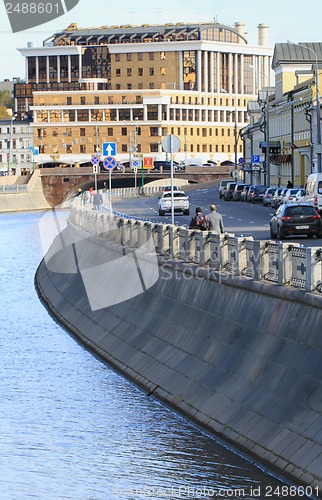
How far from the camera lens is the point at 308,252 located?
20.0 m

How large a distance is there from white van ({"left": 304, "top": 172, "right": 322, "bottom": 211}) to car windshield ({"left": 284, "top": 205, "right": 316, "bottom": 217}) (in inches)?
511

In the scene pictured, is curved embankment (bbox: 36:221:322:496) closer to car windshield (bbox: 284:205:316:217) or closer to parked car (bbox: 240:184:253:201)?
car windshield (bbox: 284:205:316:217)

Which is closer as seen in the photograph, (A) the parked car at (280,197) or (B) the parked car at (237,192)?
(A) the parked car at (280,197)

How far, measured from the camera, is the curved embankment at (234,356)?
60.0 feet

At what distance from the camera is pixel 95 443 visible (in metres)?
21.5

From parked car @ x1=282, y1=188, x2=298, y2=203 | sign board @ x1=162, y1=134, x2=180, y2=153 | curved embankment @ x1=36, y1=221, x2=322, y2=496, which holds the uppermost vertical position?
sign board @ x1=162, y1=134, x2=180, y2=153

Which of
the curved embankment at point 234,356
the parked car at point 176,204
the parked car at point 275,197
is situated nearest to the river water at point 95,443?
the curved embankment at point 234,356

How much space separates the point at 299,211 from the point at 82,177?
411 feet

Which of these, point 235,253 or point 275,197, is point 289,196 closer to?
point 275,197

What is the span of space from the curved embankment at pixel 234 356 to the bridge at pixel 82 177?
134 meters

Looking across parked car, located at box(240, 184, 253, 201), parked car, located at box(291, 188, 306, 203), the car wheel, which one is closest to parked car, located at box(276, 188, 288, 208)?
parked car, located at box(291, 188, 306, 203)

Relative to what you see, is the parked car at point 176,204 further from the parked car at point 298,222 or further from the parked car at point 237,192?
the parked car at point 237,192

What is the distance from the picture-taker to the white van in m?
59.8

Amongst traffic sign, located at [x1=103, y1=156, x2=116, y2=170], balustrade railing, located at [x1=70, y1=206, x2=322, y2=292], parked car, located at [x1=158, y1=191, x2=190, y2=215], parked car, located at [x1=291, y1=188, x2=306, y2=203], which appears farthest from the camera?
parked car, located at [x1=158, y1=191, x2=190, y2=215]
